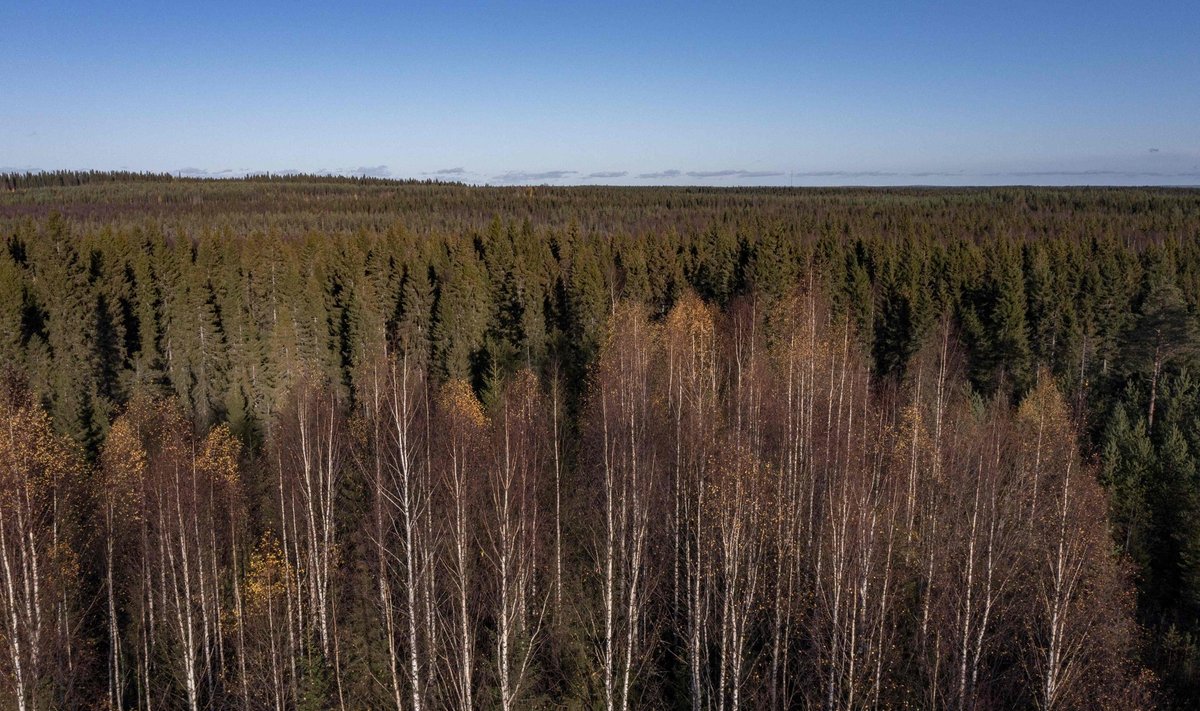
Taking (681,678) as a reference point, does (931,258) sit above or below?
above

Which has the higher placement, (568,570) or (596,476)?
(596,476)

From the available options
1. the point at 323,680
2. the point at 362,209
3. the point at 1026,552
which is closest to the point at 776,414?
the point at 1026,552

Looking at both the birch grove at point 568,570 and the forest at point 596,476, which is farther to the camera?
the forest at point 596,476

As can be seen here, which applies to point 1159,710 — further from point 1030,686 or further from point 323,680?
point 323,680

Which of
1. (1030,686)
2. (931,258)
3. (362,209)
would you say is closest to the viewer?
(1030,686)

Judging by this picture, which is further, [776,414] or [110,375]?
[110,375]

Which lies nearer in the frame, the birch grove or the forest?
the birch grove

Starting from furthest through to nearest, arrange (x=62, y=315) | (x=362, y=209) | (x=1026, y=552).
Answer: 1. (x=362, y=209)
2. (x=62, y=315)
3. (x=1026, y=552)

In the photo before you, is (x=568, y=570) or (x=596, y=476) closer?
(x=568, y=570)
